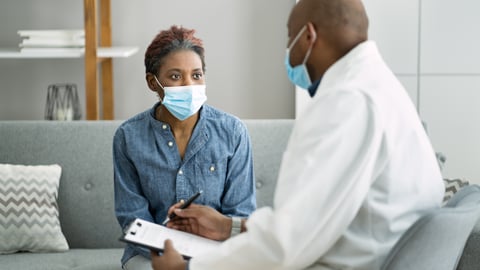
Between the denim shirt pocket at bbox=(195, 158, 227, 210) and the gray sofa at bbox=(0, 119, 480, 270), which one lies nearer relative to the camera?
the denim shirt pocket at bbox=(195, 158, 227, 210)

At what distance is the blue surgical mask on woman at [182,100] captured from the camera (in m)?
2.38

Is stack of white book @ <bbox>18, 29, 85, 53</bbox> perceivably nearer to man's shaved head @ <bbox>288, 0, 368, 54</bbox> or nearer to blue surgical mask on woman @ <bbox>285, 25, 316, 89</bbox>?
blue surgical mask on woman @ <bbox>285, 25, 316, 89</bbox>

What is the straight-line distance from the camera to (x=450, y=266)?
5.73 ft

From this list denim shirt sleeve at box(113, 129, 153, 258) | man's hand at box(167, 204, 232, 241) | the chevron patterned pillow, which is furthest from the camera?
the chevron patterned pillow

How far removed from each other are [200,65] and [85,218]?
0.86 metres

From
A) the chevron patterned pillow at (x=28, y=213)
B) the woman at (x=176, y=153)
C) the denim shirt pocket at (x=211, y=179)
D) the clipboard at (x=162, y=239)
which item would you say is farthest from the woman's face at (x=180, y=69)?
the chevron patterned pillow at (x=28, y=213)

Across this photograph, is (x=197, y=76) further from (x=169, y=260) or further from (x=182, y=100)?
(x=169, y=260)

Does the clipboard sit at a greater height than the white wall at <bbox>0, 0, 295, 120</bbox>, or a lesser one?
lesser

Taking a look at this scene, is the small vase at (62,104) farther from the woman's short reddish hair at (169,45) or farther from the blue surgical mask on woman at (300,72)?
the blue surgical mask on woman at (300,72)

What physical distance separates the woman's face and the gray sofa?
2.20ft

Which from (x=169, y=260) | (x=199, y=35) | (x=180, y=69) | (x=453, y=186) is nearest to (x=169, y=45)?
(x=180, y=69)

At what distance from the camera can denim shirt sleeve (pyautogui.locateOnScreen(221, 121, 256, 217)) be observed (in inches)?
94.7

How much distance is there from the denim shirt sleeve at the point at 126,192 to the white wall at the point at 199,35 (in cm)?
127

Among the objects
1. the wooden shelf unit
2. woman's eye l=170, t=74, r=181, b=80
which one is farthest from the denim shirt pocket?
the wooden shelf unit
